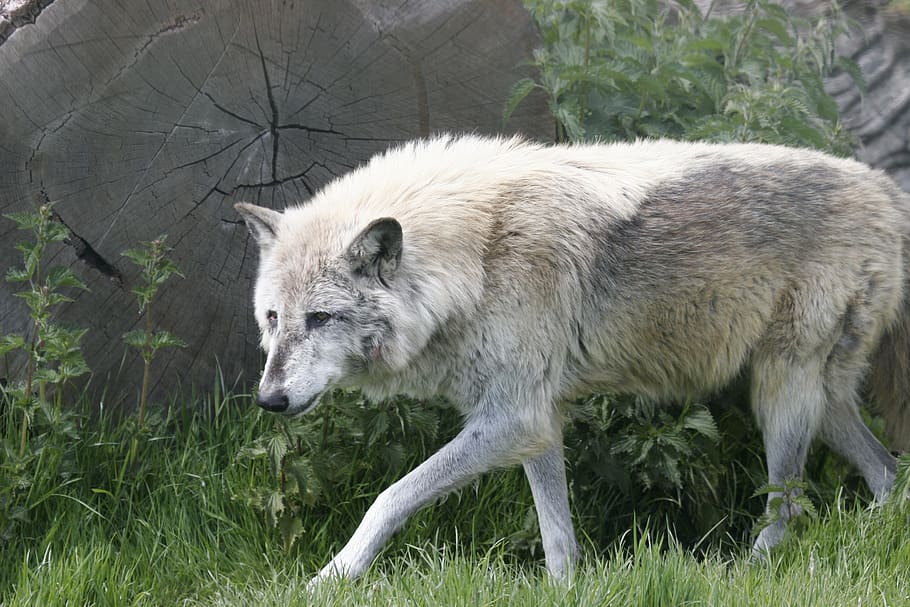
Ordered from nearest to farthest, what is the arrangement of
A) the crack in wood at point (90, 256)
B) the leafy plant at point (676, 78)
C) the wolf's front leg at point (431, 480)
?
the wolf's front leg at point (431, 480)
the crack in wood at point (90, 256)
the leafy plant at point (676, 78)

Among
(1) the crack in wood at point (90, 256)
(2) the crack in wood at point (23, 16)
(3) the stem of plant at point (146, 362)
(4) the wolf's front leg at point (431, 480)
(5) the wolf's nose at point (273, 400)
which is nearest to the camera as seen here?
(5) the wolf's nose at point (273, 400)

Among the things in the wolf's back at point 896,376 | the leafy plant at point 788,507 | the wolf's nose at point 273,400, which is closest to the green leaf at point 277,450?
the wolf's nose at point 273,400

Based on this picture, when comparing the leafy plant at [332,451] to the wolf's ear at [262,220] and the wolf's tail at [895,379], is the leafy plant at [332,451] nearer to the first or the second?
the wolf's ear at [262,220]

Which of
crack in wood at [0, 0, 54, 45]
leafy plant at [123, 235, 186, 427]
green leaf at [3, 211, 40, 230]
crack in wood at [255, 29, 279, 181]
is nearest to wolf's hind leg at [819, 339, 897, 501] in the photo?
crack in wood at [255, 29, 279, 181]

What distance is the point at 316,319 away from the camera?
427 centimetres

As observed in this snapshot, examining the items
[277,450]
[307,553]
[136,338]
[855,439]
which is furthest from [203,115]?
[855,439]

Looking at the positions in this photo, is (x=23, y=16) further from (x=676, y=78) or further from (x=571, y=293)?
(x=676, y=78)

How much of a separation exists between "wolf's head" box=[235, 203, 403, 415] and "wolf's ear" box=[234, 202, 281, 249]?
0.59 feet

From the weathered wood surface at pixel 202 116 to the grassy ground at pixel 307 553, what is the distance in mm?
603

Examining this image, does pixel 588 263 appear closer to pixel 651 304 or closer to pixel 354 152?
pixel 651 304

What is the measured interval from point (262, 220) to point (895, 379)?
123 inches

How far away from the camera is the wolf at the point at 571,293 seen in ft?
14.1

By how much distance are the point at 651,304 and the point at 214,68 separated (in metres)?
2.43

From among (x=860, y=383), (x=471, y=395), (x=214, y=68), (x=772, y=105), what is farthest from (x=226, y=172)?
(x=860, y=383)
